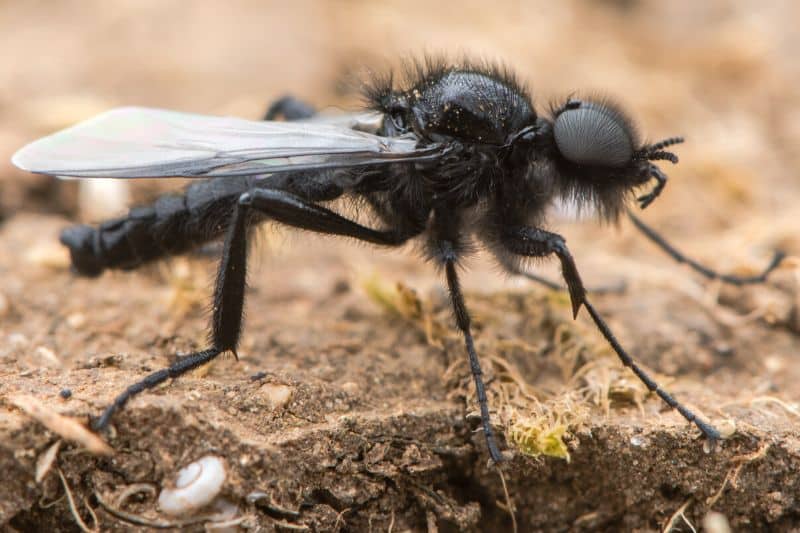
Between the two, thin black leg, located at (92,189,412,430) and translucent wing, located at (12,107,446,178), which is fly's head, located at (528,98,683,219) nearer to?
translucent wing, located at (12,107,446,178)

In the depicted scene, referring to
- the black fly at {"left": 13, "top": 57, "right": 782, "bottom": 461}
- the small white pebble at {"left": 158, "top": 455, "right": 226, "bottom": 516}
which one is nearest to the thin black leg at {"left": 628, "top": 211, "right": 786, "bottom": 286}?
the black fly at {"left": 13, "top": 57, "right": 782, "bottom": 461}

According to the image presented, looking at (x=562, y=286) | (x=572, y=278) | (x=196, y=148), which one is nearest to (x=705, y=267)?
(x=562, y=286)

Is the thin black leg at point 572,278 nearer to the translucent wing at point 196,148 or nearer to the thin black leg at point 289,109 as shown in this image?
the translucent wing at point 196,148

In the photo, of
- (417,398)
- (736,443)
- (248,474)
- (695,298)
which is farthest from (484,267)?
(248,474)

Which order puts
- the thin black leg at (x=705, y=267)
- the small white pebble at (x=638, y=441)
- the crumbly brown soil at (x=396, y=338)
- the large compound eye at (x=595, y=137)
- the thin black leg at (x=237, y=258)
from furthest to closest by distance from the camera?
the thin black leg at (x=705, y=267) → the large compound eye at (x=595, y=137) → the thin black leg at (x=237, y=258) → the small white pebble at (x=638, y=441) → the crumbly brown soil at (x=396, y=338)

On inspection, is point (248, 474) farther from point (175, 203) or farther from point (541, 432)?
point (175, 203)

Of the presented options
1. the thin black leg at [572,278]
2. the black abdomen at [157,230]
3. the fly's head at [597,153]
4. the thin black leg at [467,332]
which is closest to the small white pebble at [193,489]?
the thin black leg at [467,332]

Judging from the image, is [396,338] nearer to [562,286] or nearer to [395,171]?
[395,171]

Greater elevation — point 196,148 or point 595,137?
point 595,137
